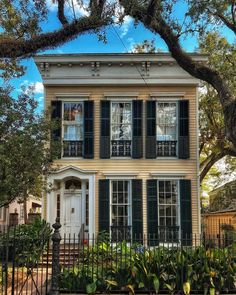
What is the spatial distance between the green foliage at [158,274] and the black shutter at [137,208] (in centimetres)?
769

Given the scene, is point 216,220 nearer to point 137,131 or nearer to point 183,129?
point 183,129

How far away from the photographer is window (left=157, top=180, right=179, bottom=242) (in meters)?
17.7

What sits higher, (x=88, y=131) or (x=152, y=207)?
(x=88, y=131)

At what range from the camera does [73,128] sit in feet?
61.2

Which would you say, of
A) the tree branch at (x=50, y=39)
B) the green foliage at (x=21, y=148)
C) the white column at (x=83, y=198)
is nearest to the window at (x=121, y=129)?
the white column at (x=83, y=198)

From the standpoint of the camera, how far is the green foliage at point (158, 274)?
9.51 metres

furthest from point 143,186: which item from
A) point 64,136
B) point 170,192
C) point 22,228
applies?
point 22,228

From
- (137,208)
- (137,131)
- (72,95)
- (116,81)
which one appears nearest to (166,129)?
(137,131)

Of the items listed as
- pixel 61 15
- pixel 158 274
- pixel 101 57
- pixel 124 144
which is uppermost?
pixel 101 57

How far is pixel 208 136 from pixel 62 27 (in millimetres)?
17803

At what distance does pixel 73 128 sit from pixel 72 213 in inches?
144

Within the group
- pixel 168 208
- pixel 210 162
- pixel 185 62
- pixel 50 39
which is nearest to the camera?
pixel 50 39

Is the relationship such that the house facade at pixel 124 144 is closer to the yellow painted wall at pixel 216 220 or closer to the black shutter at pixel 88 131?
the black shutter at pixel 88 131

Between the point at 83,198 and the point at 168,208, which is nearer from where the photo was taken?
the point at 168,208
